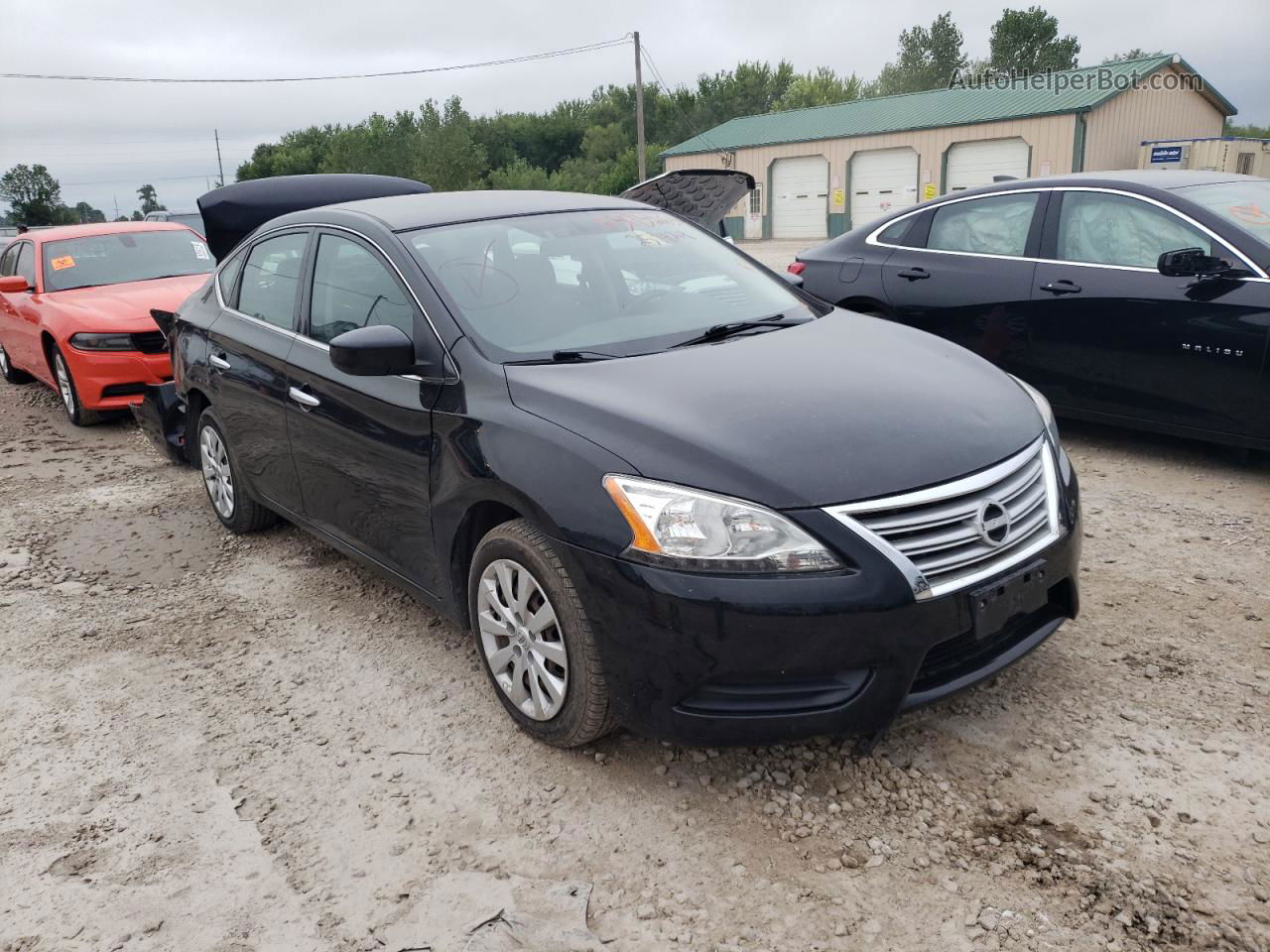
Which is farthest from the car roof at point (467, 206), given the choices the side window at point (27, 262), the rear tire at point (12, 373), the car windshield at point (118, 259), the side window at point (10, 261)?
the rear tire at point (12, 373)

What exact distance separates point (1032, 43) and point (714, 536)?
8698cm

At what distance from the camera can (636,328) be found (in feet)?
11.6

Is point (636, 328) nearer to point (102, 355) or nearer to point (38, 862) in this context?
point (38, 862)

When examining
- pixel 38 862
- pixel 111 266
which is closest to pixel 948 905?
pixel 38 862

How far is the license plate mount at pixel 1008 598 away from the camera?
8.79ft

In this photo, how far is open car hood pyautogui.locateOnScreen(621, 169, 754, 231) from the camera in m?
9.52

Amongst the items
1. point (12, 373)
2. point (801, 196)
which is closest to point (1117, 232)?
point (12, 373)

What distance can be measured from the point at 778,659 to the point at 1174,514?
312 centimetres

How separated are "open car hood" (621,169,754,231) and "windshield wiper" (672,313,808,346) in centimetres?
592

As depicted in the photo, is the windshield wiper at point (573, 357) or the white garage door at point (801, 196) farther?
the white garage door at point (801, 196)

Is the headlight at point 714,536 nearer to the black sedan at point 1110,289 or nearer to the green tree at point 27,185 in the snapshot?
the black sedan at point 1110,289

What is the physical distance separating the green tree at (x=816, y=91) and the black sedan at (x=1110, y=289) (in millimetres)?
72183

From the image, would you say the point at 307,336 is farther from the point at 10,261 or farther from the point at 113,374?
the point at 10,261

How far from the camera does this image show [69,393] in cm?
813
